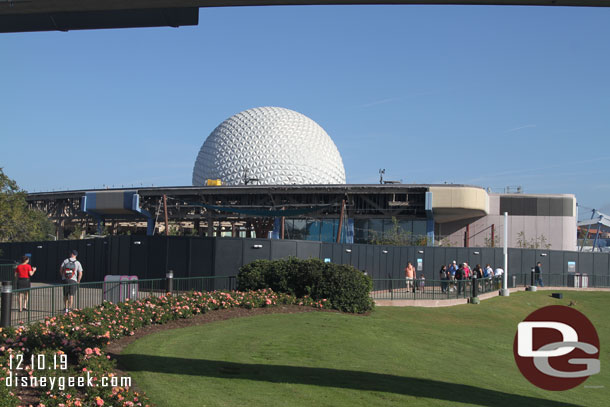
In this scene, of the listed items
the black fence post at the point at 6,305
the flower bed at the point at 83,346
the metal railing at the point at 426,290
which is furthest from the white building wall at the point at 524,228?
the black fence post at the point at 6,305

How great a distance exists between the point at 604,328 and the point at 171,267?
62.2 ft

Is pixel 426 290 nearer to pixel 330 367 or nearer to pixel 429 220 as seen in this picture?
pixel 330 367

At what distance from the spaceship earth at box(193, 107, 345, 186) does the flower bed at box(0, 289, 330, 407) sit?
184ft

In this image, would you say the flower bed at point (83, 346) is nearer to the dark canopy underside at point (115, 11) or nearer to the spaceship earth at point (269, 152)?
the dark canopy underside at point (115, 11)

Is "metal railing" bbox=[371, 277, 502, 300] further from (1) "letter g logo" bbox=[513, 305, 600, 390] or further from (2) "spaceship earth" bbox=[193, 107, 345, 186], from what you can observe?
(2) "spaceship earth" bbox=[193, 107, 345, 186]

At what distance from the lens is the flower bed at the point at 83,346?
27.9ft

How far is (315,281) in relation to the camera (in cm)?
2094

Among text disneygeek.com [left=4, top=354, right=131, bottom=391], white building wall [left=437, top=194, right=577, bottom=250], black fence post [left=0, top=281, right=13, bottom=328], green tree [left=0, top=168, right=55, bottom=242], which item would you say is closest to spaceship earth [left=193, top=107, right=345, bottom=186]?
white building wall [left=437, top=194, right=577, bottom=250]

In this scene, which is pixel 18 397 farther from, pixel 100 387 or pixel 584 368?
pixel 584 368

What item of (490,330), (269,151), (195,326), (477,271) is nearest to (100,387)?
(195,326)

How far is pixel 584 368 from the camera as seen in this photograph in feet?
47.9

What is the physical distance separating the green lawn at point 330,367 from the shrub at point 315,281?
168cm

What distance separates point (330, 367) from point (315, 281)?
9.51 meters

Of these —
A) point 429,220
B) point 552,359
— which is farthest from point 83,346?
point 429,220
